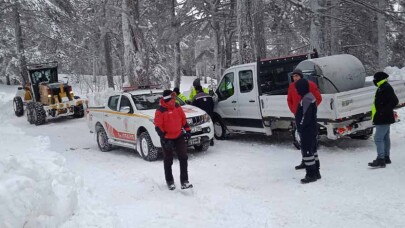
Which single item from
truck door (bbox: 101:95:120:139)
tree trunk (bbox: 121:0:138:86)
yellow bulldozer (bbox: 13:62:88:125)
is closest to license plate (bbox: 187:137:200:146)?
truck door (bbox: 101:95:120:139)

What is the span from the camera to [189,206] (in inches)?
257

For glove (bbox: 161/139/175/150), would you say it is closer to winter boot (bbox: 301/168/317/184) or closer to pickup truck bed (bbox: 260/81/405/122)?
winter boot (bbox: 301/168/317/184)

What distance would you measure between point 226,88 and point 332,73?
3.49 meters

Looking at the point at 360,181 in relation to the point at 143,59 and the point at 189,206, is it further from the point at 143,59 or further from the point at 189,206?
the point at 143,59

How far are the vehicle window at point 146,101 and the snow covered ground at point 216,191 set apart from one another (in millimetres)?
1349

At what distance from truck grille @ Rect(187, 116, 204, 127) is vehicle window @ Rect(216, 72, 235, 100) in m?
2.02

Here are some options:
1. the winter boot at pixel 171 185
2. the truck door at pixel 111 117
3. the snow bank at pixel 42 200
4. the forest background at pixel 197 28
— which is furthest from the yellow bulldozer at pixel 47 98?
the snow bank at pixel 42 200

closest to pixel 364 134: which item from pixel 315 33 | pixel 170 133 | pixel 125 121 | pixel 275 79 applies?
pixel 275 79

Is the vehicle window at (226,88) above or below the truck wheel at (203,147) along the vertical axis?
above

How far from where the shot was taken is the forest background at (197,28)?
15211 mm

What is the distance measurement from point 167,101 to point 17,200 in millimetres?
3567

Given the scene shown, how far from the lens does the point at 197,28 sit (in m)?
23.6

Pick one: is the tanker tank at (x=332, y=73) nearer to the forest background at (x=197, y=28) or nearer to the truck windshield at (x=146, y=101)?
the truck windshield at (x=146, y=101)

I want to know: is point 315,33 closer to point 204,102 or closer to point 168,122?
point 204,102
